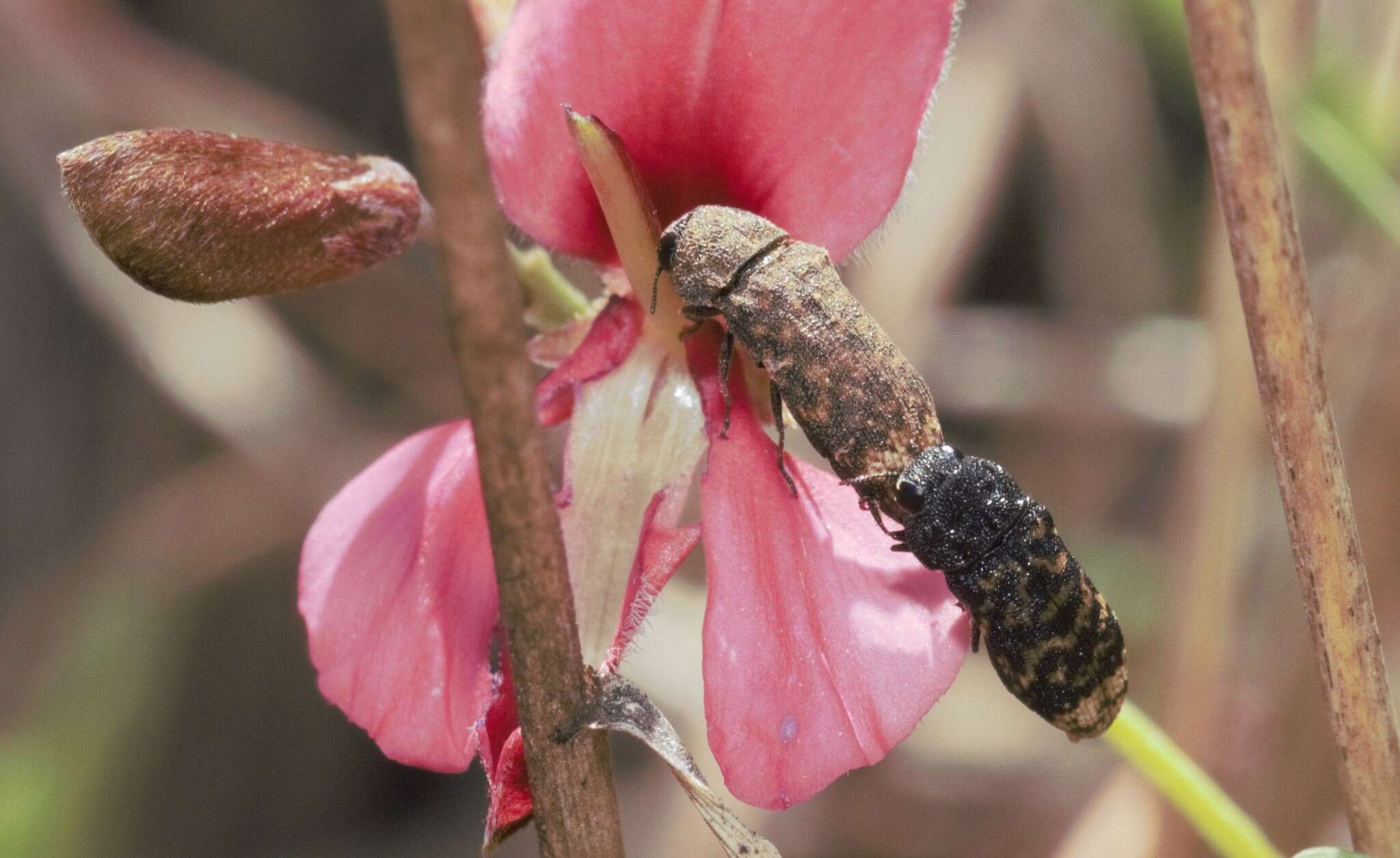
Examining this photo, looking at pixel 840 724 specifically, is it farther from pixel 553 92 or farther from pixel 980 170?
pixel 980 170

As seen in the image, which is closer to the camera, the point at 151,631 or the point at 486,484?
the point at 486,484

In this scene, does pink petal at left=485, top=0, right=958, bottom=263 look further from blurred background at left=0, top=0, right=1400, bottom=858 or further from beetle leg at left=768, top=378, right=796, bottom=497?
blurred background at left=0, top=0, right=1400, bottom=858

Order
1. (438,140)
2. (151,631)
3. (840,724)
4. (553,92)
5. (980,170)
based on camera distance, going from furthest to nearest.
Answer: (980,170)
(151,631)
(553,92)
(840,724)
(438,140)

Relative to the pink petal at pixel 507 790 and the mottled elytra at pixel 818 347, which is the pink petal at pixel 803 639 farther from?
the pink petal at pixel 507 790

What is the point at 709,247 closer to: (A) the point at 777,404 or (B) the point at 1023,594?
(A) the point at 777,404

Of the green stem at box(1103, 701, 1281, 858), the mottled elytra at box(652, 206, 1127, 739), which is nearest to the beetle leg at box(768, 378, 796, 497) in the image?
the mottled elytra at box(652, 206, 1127, 739)

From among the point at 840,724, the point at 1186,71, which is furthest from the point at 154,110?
the point at 840,724
